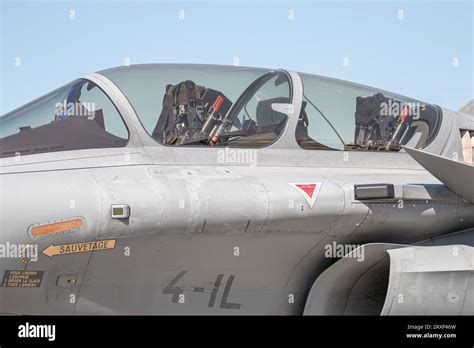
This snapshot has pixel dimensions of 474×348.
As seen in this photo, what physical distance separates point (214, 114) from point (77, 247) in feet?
6.19

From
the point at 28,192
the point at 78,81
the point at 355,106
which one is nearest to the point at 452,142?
the point at 355,106

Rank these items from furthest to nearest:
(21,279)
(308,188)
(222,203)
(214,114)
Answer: (214,114) < (308,188) < (222,203) < (21,279)

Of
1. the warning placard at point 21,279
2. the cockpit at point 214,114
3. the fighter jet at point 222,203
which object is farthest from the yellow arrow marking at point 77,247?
the cockpit at point 214,114

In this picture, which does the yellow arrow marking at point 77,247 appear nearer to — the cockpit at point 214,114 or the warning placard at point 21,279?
the warning placard at point 21,279

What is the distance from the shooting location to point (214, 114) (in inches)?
265

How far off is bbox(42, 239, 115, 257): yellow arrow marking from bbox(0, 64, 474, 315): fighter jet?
0.01m

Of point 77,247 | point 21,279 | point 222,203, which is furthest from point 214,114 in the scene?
point 21,279

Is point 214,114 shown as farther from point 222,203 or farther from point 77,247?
point 77,247

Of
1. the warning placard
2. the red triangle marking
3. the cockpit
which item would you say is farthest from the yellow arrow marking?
the red triangle marking

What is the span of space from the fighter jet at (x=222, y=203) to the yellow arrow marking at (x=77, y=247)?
1cm

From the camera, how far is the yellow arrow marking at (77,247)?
18.2 ft

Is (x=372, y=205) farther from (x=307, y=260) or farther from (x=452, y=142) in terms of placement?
(x=452, y=142)

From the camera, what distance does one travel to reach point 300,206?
20.5 feet
